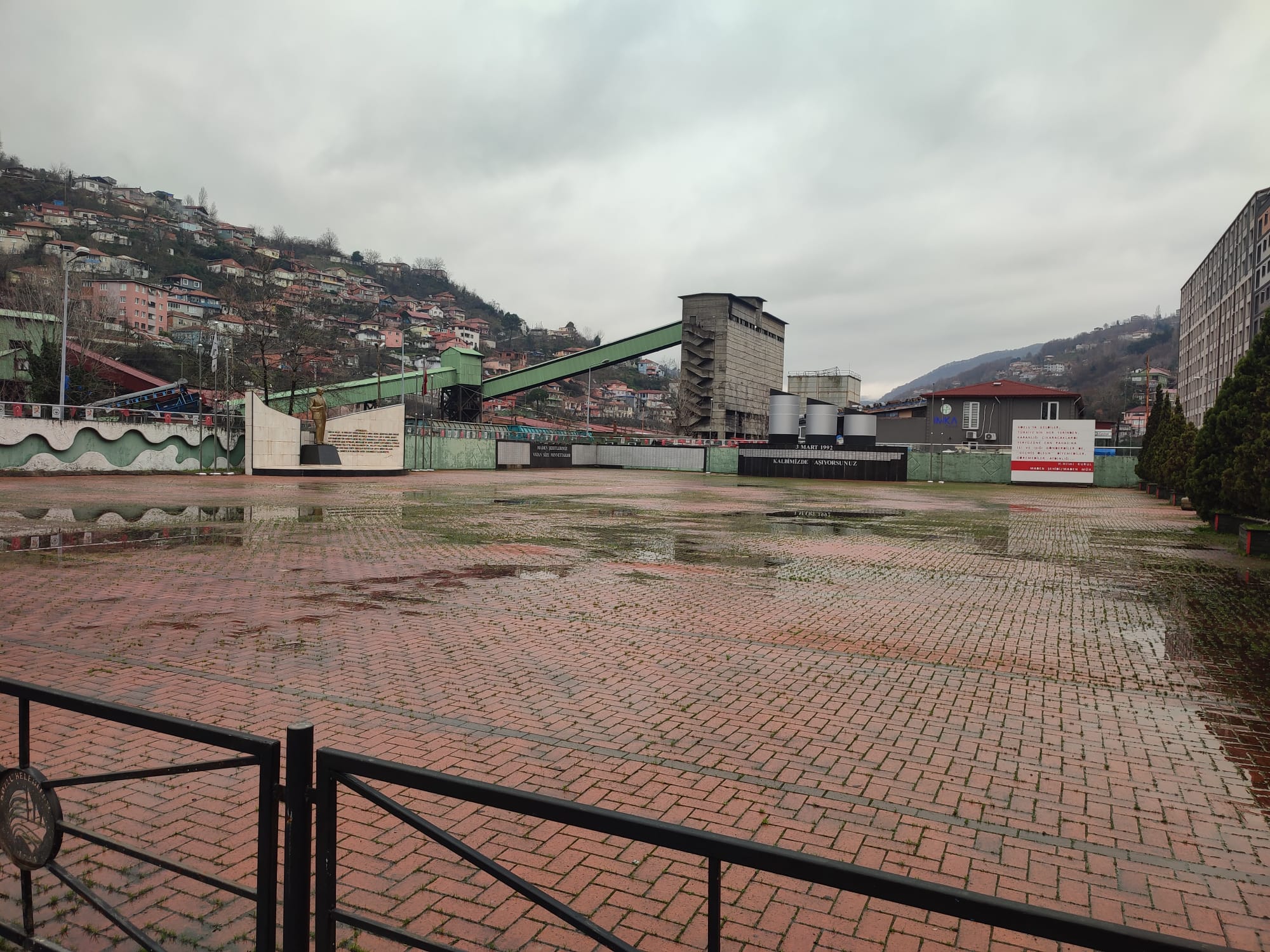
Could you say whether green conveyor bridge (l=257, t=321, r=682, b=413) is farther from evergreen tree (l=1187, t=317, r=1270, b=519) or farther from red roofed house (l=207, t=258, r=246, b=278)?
red roofed house (l=207, t=258, r=246, b=278)

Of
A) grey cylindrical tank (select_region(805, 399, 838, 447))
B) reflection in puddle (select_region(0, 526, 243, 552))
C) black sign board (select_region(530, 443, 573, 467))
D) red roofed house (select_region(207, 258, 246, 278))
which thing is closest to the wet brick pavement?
reflection in puddle (select_region(0, 526, 243, 552))

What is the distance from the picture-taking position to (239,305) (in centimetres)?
4997

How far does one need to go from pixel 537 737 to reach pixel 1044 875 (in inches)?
116

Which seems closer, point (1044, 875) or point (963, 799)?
Answer: point (1044, 875)

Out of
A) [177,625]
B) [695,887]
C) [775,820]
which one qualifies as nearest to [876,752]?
[775,820]

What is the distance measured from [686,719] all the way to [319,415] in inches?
1394

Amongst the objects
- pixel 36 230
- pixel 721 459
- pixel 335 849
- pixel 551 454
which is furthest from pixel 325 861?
pixel 36 230

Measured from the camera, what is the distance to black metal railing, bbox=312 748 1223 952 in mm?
1326

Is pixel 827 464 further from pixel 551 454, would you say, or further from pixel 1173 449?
pixel 551 454

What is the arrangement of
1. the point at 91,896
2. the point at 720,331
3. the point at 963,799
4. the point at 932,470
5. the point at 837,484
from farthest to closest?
the point at 720,331, the point at 932,470, the point at 837,484, the point at 963,799, the point at 91,896

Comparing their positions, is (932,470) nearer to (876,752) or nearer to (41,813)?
(876,752)

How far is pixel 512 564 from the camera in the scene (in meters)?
12.3

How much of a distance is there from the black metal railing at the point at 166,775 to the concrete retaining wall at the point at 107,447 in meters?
34.7

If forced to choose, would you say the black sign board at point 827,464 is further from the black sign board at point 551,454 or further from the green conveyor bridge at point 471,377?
the green conveyor bridge at point 471,377
